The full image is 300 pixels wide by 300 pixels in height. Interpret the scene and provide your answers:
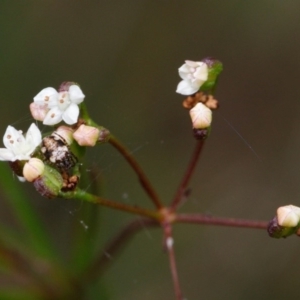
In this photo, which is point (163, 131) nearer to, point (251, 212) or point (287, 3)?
point (251, 212)

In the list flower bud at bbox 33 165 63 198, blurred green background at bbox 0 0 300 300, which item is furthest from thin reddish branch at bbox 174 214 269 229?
blurred green background at bbox 0 0 300 300

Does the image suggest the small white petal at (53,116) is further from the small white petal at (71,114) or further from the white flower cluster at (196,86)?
the white flower cluster at (196,86)

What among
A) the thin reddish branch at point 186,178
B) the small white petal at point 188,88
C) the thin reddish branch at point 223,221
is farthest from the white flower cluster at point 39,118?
the thin reddish branch at point 223,221

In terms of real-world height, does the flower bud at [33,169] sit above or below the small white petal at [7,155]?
below

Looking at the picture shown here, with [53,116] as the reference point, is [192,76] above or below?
above

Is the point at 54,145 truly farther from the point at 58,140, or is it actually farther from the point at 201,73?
the point at 201,73

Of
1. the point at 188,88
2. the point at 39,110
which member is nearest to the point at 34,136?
the point at 39,110
